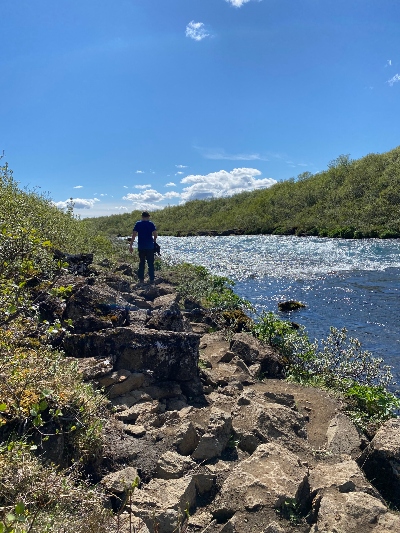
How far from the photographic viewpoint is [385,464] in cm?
463

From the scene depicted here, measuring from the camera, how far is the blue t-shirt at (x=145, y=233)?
13.1 metres

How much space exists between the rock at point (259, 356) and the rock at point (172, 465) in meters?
3.98

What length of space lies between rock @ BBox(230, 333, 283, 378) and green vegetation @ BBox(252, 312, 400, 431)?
31 cm

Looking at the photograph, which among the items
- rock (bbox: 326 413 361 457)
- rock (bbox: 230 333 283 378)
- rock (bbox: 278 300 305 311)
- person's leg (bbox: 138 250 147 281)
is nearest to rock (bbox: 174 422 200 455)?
rock (bbox: 326 413 361 457)

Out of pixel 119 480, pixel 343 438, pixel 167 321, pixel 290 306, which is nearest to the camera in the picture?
pixel 119 480

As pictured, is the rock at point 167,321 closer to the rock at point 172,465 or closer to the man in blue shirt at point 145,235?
the rock at point 172,465

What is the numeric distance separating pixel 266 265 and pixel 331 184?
44244 mm

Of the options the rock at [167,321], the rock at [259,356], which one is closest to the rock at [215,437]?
the rock at [167,321]

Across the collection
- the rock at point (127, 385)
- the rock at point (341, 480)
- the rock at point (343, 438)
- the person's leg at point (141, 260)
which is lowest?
the rock at point (343, 438)

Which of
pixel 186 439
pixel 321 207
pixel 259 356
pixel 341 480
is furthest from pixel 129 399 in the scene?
pixel 321 207

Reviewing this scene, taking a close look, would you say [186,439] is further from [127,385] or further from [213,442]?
[127,385]

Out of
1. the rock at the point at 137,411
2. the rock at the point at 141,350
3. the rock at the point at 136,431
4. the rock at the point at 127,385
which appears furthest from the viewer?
the rock at the point at 141,350

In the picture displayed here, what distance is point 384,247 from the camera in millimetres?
31406

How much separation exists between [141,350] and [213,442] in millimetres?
1929
